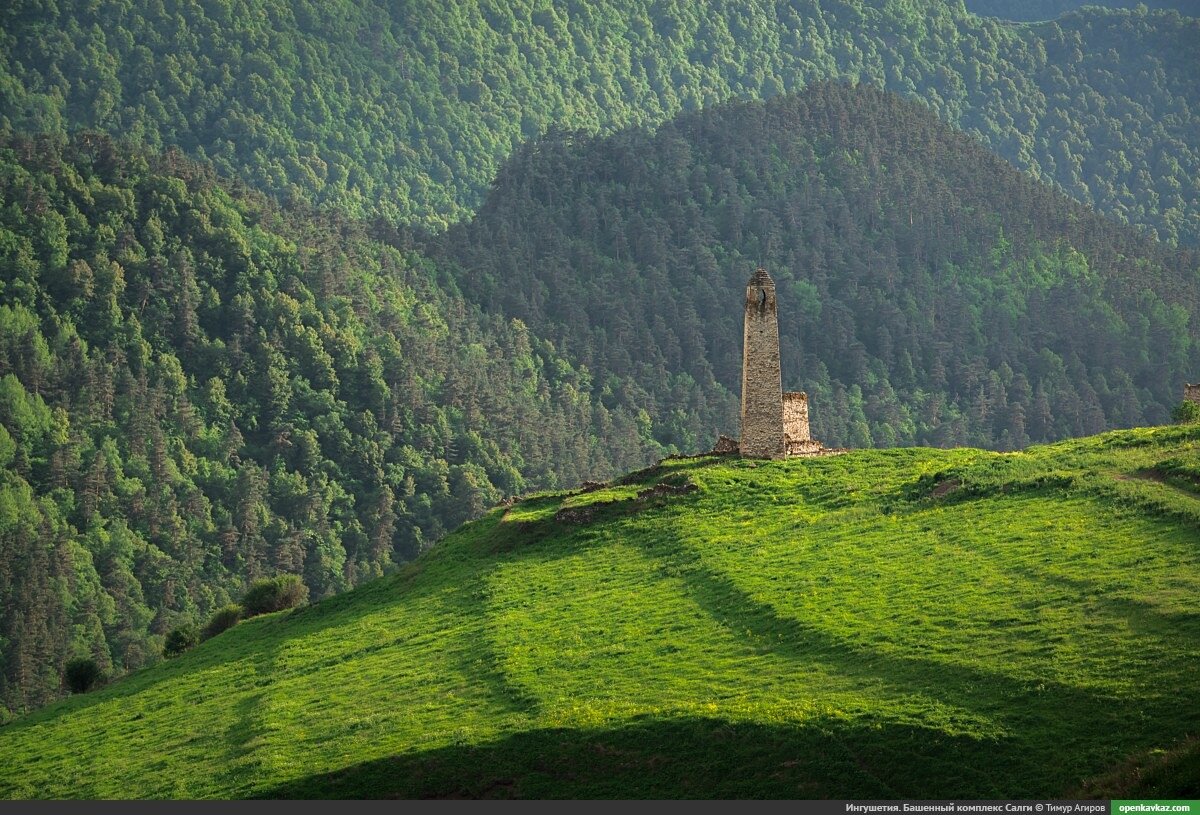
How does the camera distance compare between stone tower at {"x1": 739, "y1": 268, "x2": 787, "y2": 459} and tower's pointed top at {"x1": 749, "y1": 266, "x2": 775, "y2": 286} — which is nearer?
stone tower at {"x1": 739, "y1": 268, "x2": 787, "y2": 459}

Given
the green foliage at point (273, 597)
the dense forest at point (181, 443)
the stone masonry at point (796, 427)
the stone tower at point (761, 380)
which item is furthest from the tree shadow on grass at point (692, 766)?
the dense forest at point (181, 443)

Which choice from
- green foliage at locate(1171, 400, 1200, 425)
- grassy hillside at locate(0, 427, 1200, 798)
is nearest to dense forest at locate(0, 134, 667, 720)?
grassy hillside at locate(0, 427, 1200, 798)

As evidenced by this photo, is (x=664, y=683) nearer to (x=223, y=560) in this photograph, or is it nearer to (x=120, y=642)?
Result: (x=120, y=642)

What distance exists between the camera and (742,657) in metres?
58.3

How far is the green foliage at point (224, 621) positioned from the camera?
95062 mm

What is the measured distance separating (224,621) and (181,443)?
8082cm

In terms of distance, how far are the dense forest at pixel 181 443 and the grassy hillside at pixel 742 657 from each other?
2469 inches

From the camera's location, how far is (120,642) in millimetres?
142000

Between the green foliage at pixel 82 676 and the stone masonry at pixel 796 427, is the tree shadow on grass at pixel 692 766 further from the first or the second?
the green foliage at pixel 82 676

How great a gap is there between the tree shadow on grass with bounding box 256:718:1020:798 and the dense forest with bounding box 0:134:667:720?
3192 inches

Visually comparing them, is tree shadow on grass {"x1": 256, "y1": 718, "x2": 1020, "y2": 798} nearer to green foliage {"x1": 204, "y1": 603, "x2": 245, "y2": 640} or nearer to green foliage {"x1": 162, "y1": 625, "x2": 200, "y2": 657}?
green foliage {"x1": 162, "y1": 625, "x2": 200, "y2": 657}

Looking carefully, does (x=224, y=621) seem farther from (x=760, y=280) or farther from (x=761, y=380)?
(x=760, y=280)

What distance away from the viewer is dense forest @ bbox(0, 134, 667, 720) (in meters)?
151

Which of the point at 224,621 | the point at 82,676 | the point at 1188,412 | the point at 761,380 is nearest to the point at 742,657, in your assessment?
the point at 761,380
